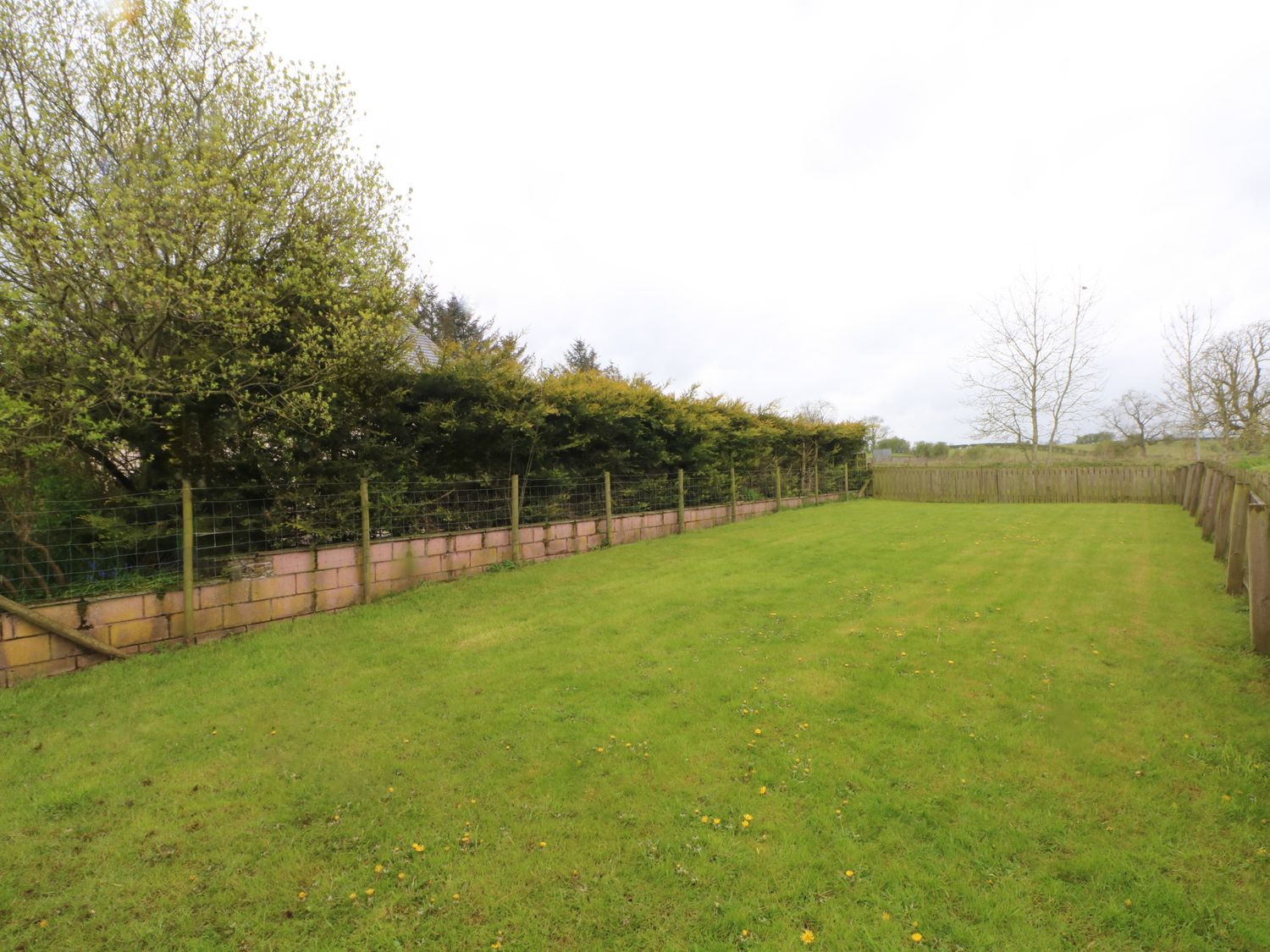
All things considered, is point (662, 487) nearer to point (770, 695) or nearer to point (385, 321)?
point (385, 321)

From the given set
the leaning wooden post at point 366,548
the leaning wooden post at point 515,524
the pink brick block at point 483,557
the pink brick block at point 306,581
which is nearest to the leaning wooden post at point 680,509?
the leaning wooden post at point 515,524

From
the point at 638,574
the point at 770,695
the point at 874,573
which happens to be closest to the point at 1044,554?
the point at 874,573

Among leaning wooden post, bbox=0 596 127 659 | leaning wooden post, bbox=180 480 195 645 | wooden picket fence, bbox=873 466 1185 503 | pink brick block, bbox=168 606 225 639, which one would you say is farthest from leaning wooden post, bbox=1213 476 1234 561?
leaning wooden post, bbox=0 596 127 659

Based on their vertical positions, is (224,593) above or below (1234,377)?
below

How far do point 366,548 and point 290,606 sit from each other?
3.61ft

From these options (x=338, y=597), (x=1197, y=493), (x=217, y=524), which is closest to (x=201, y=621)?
(x=217, y=524)

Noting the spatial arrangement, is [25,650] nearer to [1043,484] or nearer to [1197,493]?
[1197,493]

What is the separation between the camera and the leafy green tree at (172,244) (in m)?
5.89

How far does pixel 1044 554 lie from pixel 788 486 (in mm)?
10445

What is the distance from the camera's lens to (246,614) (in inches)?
266

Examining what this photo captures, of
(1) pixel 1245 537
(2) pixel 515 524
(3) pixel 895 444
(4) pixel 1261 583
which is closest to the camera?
(4) pixel 1261 583

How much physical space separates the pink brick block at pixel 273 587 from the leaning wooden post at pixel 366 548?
86 centimetres

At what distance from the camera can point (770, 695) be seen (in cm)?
455

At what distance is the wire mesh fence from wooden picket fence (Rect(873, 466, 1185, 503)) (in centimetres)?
1749
